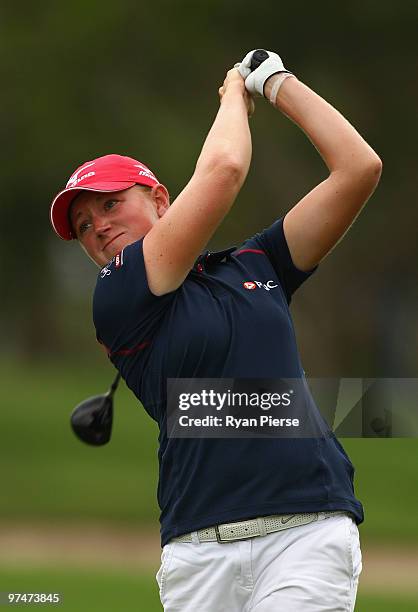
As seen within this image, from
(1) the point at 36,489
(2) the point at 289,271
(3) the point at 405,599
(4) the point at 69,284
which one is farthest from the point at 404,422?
(4) the point at 69,284

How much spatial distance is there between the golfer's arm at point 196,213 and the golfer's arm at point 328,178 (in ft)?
0.71

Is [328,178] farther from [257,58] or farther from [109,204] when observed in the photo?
[109,204]

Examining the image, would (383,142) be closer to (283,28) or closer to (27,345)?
(283,28)

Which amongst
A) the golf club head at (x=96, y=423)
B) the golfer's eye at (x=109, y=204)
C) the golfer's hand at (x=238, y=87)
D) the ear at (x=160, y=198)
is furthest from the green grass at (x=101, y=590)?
the golfer's hand at (x=238, y=87)

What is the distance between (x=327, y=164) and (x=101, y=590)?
6.37 metres

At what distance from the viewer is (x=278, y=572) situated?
3137 mm

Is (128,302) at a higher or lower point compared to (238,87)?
lower

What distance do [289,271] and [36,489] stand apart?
1184cm

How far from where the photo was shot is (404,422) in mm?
8672

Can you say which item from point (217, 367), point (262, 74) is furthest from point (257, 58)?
point (217, 367)

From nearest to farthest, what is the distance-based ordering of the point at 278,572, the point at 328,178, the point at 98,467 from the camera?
1. the point at 278,572
2. the point at 328,178
3. the point at 98,467

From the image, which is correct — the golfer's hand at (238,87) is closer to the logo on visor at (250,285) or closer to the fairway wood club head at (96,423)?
the logo on visor at (250,285)

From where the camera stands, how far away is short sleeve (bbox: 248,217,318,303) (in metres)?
3.47

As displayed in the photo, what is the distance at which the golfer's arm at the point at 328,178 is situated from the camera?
3.32m
